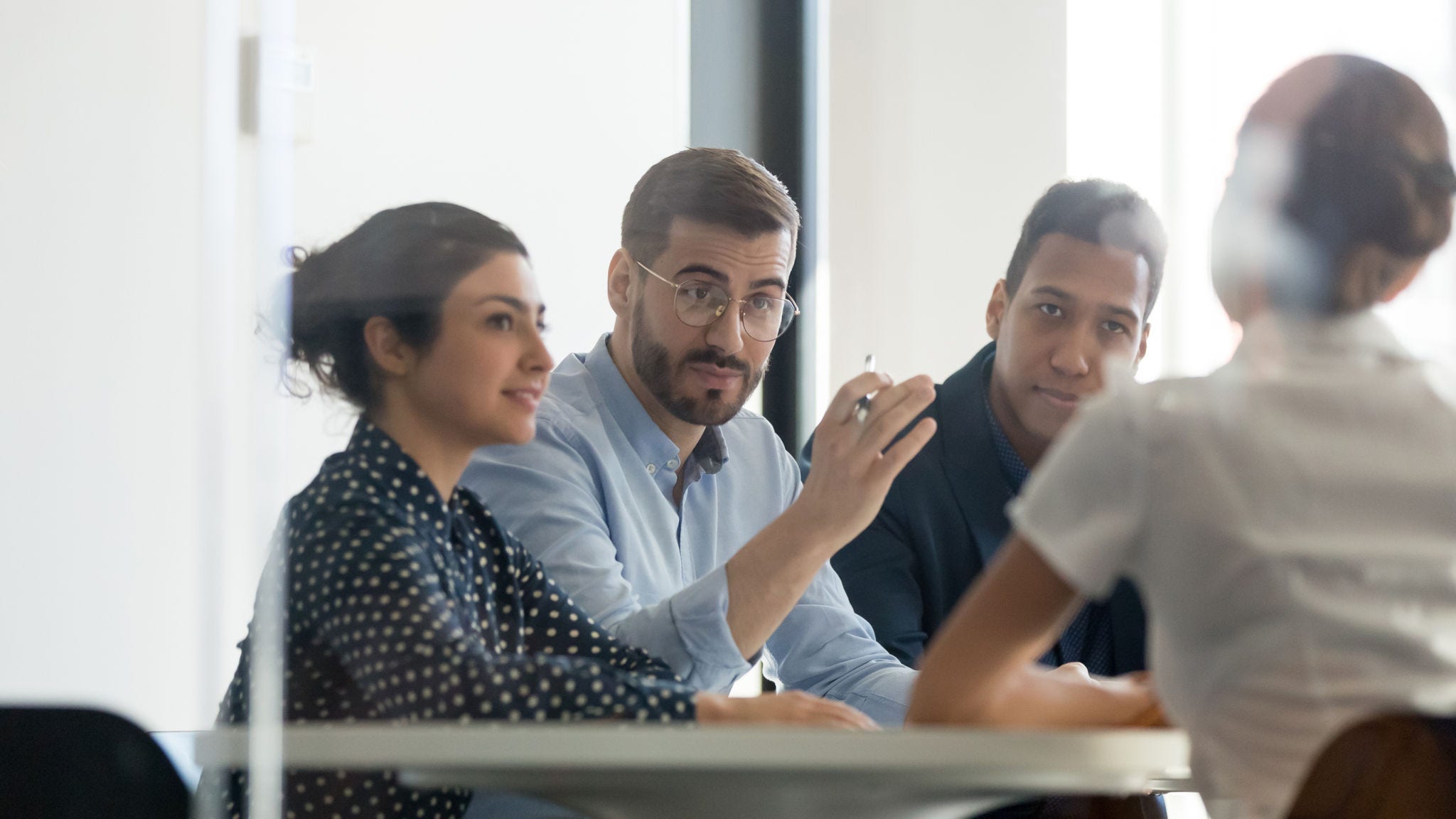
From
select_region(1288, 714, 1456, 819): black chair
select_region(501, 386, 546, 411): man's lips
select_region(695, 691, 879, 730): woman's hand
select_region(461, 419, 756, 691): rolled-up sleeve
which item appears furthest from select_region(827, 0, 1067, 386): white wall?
select_region(1288, 714, 1456, 819): black chair

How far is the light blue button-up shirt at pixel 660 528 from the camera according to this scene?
3.44 ft

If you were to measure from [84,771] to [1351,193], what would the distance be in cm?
75

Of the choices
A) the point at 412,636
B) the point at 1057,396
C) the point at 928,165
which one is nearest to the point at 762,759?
the point at 412,636

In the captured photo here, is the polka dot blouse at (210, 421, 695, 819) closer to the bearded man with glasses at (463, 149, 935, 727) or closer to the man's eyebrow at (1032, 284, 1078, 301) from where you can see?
the bearded man with glasses at (463, 149, 935, 727)

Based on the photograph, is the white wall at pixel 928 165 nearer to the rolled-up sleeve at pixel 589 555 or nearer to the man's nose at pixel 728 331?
the man's nose at pixel 728 331

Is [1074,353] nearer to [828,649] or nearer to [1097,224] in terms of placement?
[1097,224]

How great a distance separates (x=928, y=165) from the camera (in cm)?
135

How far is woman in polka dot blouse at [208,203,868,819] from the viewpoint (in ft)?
2.48

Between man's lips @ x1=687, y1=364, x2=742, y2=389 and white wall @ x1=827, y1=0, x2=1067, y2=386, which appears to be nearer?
white wall @ x1=827, y1=0, x2=1067, y2=386

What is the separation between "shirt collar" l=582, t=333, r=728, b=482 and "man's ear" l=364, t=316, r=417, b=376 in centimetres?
41

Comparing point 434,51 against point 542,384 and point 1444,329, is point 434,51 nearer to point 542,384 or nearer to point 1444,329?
point 542,384

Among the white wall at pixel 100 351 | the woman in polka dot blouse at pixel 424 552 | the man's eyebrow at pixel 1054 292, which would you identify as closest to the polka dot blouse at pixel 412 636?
the woman in polka dot blouse at pixel 424 552

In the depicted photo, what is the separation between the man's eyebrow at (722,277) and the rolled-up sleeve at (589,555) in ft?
0.70

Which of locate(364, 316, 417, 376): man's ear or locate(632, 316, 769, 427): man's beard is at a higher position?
locate(364, 316, 417, 376): man's ear
